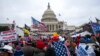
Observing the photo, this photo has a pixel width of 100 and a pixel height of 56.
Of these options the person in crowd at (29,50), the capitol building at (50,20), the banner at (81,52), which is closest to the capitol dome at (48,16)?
the capitol building at (50,20)

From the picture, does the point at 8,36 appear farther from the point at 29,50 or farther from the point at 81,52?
the point at 29,50

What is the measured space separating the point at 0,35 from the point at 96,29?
379 cm

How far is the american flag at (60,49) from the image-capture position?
1211cm

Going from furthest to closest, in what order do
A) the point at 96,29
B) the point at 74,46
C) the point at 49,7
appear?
the point at 49,7, the point at 96,29, the point at 74,46

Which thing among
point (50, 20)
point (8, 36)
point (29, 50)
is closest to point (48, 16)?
point (50, 20)

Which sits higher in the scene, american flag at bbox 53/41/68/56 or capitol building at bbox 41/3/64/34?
capitol building at bbox 41/3/64/34

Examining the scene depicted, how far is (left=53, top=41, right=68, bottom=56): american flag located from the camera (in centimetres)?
1211

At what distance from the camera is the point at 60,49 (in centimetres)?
1218

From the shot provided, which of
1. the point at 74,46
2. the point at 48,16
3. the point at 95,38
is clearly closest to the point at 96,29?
the point at 95,38

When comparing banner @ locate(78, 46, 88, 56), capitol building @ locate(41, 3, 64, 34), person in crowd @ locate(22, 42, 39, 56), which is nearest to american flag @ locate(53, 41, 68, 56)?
banner @ locate(78, 46, 88, 56)

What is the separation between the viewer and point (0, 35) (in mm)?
15508

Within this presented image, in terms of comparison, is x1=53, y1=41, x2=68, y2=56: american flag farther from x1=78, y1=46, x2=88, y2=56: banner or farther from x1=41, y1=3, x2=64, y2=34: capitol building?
x1=41, y1=3, x2=64, y2=34: capitol building

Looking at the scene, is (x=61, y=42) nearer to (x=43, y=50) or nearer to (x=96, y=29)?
(x=43, y=50)

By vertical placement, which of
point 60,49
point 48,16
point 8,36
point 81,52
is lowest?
point 81,52
